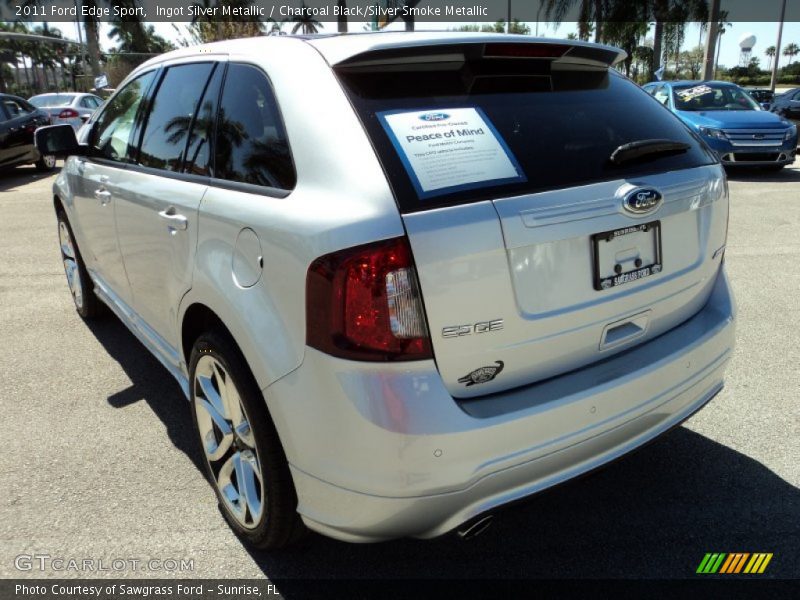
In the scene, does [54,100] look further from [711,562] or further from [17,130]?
[711,562]

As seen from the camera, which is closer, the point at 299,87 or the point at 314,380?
the point at 314,380

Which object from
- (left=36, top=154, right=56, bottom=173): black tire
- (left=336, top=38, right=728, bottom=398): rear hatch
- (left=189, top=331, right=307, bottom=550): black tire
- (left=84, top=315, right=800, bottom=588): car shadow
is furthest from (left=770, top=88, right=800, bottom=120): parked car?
(left=36, top=154, right=56, bottom=173): black tire

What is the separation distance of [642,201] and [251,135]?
1.33 metres

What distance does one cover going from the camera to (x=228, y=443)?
245 cm

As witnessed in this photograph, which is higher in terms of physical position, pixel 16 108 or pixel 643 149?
pixel 643 149

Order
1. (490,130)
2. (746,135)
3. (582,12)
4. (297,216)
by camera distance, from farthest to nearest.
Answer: (582,12), (746,135), (490,130), (297,216)

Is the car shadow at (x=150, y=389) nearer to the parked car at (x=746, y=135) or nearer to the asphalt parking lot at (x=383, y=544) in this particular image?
the asphalt parking lot at (x=383, y=544)

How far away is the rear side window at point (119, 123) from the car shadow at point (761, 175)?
9.74 metres

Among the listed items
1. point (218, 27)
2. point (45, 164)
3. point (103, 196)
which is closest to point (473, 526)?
point (103, 196)

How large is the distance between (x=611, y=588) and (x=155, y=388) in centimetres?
268

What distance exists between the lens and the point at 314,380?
5.99ft

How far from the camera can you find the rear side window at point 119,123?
11.4 feet

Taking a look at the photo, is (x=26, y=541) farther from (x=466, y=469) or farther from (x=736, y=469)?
(x=736, y=469)

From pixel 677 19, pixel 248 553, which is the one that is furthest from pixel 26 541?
pixel 677 19
